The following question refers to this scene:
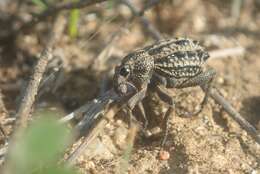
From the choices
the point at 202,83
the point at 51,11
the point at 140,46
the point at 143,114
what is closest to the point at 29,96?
A: the point at 143,114

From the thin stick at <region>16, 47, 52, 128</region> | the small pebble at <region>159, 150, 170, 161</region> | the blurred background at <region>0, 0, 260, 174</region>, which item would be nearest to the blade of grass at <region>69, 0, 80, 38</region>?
the blurred background at <region>0, 0, 260, 174</region>

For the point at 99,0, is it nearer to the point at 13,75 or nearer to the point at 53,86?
the point at 53,86

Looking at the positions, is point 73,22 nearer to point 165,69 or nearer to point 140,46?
point 140,46

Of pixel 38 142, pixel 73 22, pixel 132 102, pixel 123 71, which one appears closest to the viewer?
pixel 38 142

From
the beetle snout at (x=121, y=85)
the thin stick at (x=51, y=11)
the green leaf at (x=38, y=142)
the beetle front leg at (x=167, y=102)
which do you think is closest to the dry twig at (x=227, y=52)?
the beetle front leg at (x=167, y=102)

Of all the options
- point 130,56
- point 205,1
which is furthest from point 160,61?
point 205,1

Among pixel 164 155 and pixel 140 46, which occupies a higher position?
pixel 140 46

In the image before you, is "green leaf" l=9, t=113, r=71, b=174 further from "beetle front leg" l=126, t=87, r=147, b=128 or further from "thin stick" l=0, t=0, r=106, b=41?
"thin stick" l=0, t=0, r=106, b=41

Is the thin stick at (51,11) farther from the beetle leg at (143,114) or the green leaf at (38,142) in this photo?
the green leaf at (38,142)
